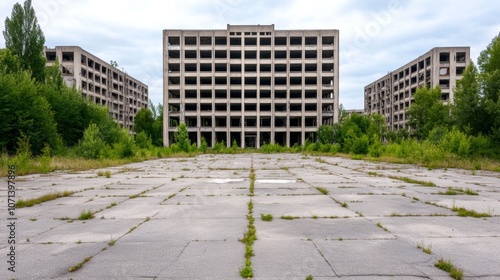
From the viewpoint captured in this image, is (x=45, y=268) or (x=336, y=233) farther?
(x=336, y=233)

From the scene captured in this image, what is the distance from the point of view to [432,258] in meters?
3.36

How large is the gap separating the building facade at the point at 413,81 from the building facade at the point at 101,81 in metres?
68.4

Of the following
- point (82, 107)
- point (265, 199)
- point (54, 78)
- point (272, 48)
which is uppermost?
point (272, 48)

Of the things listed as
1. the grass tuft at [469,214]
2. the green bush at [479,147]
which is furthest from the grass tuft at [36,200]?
the green bush at [479,147]

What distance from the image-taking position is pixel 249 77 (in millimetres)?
66250

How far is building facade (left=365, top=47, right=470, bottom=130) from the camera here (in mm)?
69062

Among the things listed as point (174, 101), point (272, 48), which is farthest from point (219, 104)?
point (272, 48)

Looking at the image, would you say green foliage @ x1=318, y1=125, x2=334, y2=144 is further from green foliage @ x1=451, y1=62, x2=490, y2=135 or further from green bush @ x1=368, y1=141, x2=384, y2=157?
green foliage @ x1=451, y1=62, x2=490, y2=135

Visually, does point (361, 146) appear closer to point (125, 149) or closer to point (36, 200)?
point (125, 149)

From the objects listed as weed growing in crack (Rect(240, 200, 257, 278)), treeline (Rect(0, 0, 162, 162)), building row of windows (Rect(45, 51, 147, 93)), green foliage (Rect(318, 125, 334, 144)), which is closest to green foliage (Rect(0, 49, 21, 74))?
treeline (Rect(0, 0, 162, 162))

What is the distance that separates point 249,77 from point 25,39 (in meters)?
39.6

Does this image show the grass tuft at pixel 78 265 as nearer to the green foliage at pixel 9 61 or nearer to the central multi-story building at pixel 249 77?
the green foliage at pixel 9 61

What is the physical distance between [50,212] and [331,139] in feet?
128

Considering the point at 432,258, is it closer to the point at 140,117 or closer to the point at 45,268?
the point at 45,268
